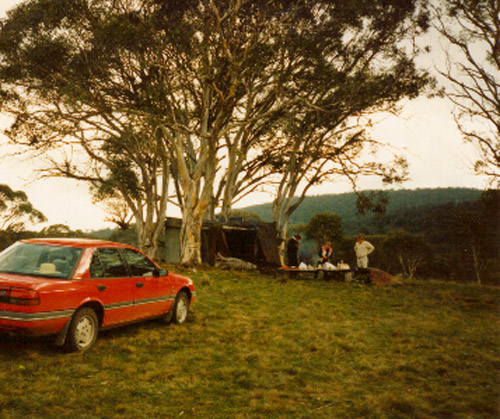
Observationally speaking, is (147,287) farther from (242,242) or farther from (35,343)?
(242,242)

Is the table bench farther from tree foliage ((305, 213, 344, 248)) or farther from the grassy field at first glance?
tree foliage ((305, 213, 344, 248))

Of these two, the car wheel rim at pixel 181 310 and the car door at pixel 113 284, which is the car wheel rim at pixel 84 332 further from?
the car wheel rim at pixel 181 310

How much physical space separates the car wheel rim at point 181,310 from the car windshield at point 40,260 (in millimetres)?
2666

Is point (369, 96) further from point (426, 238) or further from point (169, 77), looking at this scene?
point (426, 238)

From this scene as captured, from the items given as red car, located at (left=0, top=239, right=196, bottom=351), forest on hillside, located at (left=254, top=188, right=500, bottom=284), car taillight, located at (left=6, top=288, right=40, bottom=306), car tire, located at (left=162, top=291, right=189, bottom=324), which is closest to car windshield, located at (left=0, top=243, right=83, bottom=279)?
red car, located at (left=0, top=239, right=196, bottom=351)

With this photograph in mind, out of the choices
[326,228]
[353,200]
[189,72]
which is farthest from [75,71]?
[353,200]

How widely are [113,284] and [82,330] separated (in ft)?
2.53

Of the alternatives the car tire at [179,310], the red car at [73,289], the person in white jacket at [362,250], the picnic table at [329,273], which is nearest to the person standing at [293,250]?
the picnic table at [329,273]

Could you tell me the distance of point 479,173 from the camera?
2308 centimetres

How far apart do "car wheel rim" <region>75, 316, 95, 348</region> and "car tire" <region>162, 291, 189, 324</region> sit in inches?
83.4

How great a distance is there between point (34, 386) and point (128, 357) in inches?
59.3

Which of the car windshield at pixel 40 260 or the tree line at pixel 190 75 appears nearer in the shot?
the car windshield at pixel 40 260

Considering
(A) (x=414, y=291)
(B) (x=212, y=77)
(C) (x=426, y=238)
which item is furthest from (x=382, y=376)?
(C) (x=426, y=238)

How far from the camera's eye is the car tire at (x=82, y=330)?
6.01m
